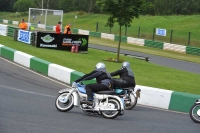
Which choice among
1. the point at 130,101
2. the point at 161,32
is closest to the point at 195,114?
the point at 130,101

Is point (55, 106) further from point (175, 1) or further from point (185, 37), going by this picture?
point (175, 1)

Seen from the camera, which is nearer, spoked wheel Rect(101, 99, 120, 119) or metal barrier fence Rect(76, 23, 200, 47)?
spoked wheel Rect(101, 99, 120, 119)

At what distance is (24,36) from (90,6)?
71.2 meters

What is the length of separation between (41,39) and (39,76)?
1271 cm

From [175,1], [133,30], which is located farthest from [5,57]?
[175,1]

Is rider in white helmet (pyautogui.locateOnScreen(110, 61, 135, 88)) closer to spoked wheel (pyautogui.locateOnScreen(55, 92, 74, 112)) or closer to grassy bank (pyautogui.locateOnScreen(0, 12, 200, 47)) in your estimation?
spoked wheel (pyautogui.locateOnScreen(55, 92, 74, 112))

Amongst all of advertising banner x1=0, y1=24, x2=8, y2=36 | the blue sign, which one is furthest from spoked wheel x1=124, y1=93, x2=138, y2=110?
the blue sign

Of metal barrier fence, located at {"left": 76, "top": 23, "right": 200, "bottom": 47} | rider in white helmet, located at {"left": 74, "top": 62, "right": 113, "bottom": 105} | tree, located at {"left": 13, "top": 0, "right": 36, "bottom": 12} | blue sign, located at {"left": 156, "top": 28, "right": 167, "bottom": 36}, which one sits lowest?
metal barrier fence, located at {"left": 76, "top": 23, "right": 200, "bottom": 47}

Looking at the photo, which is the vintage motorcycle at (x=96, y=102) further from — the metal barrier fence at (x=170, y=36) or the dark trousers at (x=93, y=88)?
the metal barrier fence at (x=170, y=36)

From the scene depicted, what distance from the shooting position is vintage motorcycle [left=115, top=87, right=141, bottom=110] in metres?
14.0

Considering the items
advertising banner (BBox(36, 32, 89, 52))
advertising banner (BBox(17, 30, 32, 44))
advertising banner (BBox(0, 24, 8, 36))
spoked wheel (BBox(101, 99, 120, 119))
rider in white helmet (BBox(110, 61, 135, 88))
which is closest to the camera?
spoked wheel (BBox(101, 99, 120, 119))

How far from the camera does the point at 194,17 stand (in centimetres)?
6575

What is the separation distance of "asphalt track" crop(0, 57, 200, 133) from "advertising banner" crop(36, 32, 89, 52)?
51.1ft

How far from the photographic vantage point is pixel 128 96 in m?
14.1
